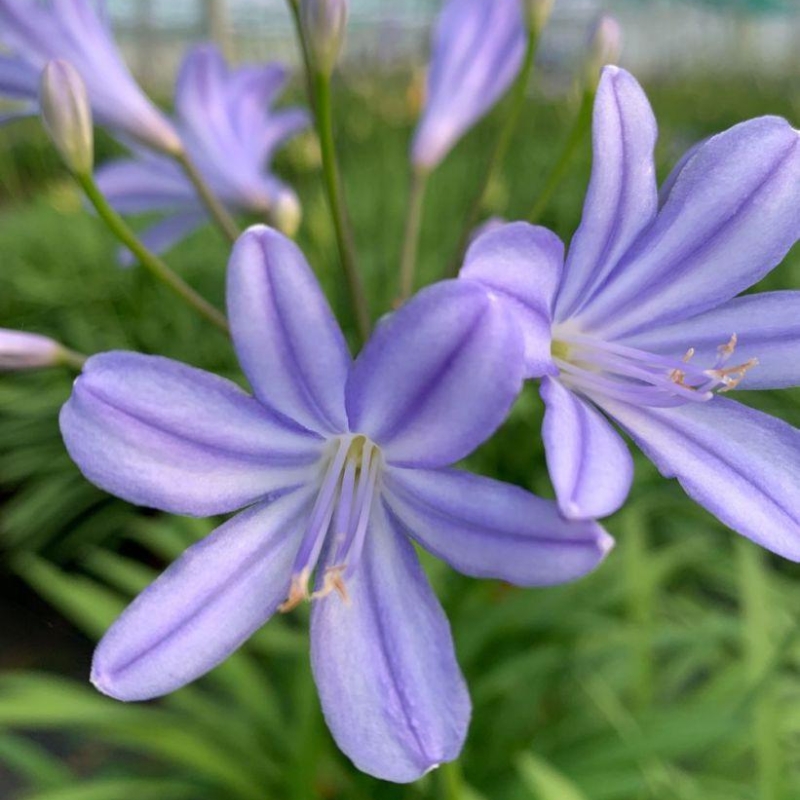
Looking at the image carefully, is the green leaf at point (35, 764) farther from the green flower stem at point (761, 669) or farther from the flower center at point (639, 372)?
the flower center at point (639, 372)

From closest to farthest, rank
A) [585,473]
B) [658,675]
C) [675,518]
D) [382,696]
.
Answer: [585,473] < [382,696] < [658,675] < [675,518]

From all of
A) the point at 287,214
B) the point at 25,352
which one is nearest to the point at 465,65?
the point at 287,214

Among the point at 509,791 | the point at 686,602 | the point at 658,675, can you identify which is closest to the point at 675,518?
the point at 686,602

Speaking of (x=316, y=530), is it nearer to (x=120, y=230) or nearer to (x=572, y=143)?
(x=120, y=230)

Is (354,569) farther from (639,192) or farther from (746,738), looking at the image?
(746,738)

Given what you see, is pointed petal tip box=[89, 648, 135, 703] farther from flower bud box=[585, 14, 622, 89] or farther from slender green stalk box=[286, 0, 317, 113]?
flower bud box=[585, 14, 622, 89]

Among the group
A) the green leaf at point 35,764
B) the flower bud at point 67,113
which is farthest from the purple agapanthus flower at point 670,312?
the green leaf at point 35,764
